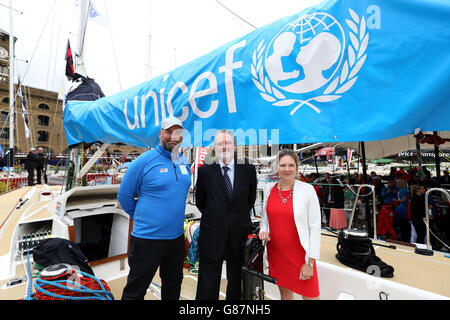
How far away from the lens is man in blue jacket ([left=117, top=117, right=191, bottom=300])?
5.78ft

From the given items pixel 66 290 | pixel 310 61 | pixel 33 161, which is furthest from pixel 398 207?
pixel 33 161

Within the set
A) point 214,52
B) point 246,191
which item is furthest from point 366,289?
point 214,52

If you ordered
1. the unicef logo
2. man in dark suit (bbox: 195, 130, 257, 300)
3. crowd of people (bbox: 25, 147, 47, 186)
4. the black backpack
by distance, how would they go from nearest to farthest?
1. the unicef logo
2. man in dark suit (bbox: 195, 130, 257, 300)
3. the black backpack
4. crowd of people (bbox: 25, 147, 47, 186)

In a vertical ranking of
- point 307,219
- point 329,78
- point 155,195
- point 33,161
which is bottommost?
point 307,219

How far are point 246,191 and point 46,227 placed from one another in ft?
10.2

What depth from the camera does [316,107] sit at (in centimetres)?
144

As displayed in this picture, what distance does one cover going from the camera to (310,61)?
1414mm

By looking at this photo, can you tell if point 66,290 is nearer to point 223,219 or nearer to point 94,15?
point 223,219

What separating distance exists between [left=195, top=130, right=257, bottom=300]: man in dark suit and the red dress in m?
0.21

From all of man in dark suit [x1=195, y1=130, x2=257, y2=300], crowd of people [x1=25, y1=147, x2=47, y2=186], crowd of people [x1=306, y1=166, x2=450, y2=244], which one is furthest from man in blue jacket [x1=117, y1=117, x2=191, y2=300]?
crowd of people [x1=25, y1=147, x2=47, y2=186]

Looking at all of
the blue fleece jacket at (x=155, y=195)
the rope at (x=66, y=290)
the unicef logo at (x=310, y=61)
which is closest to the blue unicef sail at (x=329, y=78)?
the unicef logo at (x=310, y=61)

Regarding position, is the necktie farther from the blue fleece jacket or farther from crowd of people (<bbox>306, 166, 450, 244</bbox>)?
crowd of people (<bbox>306, 166, 450, 244</bbox>)

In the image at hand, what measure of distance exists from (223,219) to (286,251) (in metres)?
0.53
